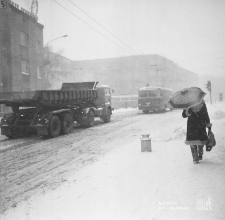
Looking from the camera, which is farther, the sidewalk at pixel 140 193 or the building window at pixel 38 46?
the building window at pixel 38 46

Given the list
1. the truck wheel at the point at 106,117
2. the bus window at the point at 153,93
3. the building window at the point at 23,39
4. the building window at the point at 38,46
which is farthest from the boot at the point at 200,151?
the building window at the point at 38,46

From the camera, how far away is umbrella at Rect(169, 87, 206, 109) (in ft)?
14.6

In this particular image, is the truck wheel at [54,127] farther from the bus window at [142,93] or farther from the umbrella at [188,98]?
the bus window at [142,93]

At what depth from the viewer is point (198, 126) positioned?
456 cm

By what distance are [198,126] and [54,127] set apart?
23.0 ft

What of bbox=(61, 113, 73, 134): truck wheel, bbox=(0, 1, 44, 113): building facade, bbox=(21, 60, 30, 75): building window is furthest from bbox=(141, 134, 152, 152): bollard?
bbox=(21, 60, 30, 75): building window

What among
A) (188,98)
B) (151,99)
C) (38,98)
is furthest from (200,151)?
(151,99)

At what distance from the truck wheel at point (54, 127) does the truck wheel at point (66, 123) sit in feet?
1.25

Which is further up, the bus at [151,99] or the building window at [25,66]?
the building window at [25,66]

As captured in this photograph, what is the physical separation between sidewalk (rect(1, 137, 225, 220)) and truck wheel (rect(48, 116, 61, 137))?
4839 millimetres

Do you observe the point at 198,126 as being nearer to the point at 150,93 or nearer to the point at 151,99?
the point at 151,99

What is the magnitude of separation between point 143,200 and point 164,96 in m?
23.3

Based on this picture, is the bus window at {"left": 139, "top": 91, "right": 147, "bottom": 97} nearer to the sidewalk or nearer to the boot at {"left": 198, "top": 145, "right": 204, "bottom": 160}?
the sidewalk

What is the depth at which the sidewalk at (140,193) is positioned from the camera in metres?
3.13
